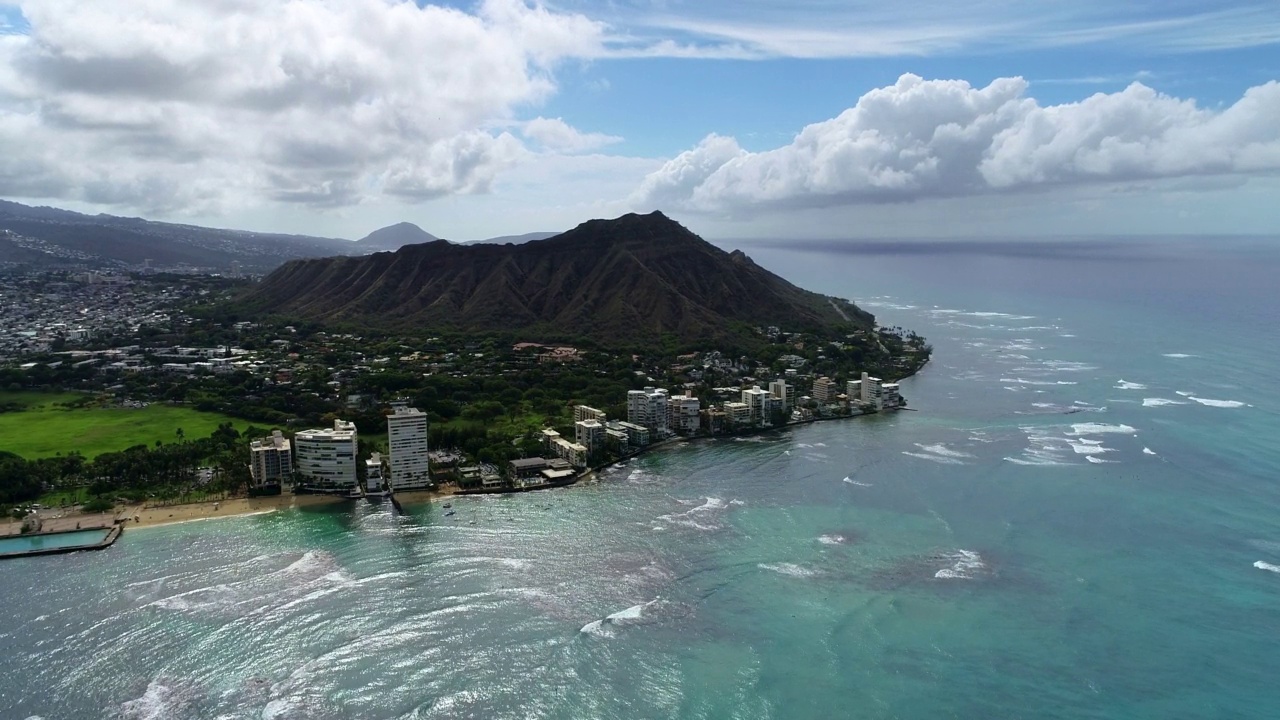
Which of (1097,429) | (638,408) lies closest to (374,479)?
(638,408)

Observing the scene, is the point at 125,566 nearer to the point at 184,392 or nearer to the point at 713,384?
the point at 184,392

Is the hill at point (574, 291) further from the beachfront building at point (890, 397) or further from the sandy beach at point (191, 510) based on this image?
the sandy beach at point (191, 510)

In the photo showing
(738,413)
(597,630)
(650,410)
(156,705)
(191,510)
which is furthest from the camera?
(738,413)

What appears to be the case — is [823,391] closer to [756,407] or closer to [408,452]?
[756,407]

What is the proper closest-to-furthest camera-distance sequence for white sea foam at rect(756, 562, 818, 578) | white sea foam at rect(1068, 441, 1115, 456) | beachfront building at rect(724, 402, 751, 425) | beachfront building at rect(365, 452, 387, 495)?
white sea foam at rect(756, 562, 818, 578), beachfront building at rect(365, 452, 387, 495), white sea foam at rect(1068, 441, 1115, 456), beachfront building at rect(724, 402, 751, 425)

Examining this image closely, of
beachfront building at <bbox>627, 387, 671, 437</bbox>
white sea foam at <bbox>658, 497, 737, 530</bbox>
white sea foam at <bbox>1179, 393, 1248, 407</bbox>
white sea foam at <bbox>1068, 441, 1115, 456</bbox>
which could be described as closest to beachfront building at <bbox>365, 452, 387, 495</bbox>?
white sea foam at <bbox>658, 497, 737, 530</bbox>

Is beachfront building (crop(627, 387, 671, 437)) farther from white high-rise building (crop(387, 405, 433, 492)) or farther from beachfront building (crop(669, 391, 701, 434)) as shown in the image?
white high-rise building (crop(387, 405, 433, 492))
